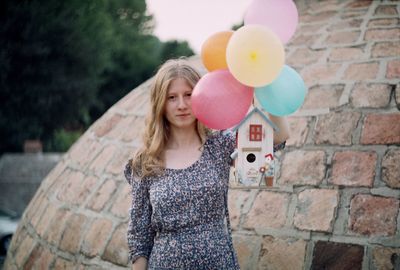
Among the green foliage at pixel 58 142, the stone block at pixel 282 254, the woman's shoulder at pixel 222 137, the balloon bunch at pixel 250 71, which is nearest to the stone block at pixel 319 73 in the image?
the stone block at pixel 282 254

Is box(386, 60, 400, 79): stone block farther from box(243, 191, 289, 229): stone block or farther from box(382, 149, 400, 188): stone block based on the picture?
box(243, 191, 289, 229): stone block

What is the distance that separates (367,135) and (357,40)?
1028mm

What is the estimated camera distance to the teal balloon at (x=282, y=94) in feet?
7.04

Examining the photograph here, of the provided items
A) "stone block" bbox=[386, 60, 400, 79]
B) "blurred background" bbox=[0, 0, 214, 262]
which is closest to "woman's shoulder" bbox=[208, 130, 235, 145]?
"stone block" bbox=[386, 60, 400, 79]

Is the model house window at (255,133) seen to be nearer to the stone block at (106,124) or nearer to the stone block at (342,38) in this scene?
the stone block at (342,38)

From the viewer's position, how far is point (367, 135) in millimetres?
3164

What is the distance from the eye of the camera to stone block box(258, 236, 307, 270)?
2.92 m

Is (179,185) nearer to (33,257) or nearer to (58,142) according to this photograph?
(33,257)

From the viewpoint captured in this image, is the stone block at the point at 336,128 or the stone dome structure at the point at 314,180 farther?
the stone block at the point at 336,128

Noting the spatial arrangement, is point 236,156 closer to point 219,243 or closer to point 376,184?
point 219,243

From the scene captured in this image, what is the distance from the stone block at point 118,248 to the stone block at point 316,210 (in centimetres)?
123

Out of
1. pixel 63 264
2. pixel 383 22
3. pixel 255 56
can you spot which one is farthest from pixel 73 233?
pixel 383 22

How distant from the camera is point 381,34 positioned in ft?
12.5

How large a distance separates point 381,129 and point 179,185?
5.25ft
